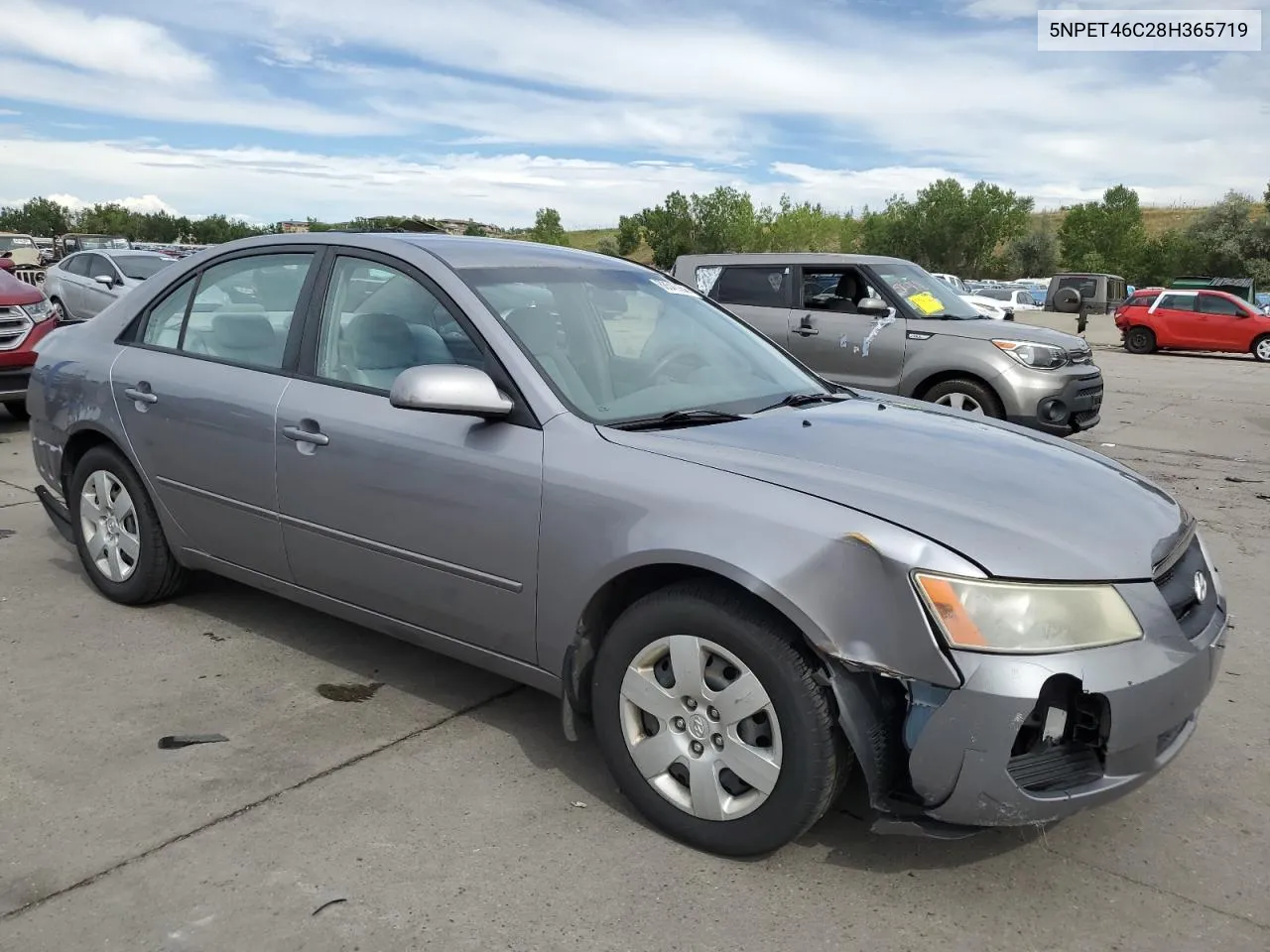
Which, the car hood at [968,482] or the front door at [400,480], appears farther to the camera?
the front door at [400,480]

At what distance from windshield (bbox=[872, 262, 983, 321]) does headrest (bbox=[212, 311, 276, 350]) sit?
6770mm

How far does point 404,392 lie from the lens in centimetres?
303

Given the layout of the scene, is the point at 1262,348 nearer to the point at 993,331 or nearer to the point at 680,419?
the point at 993,331

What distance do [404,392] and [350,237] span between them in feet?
3.81

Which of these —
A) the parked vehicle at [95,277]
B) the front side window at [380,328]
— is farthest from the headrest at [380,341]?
the parked vehicle at [95,277]

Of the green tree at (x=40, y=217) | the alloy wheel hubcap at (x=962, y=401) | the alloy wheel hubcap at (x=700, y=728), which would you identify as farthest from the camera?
the green tree at (x=40, y=217)

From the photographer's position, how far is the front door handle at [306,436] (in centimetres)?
356

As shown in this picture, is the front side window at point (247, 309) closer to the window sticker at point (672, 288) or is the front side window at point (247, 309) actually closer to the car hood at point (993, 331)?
the window sticker at point (672, 288)

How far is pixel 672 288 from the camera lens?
13.9 feet

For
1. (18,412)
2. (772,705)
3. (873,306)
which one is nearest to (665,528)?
(772,705)

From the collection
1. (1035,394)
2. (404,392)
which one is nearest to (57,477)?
(404,392)

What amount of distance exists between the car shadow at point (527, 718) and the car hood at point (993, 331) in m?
6.38

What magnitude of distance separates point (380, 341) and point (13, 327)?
23.8 feet

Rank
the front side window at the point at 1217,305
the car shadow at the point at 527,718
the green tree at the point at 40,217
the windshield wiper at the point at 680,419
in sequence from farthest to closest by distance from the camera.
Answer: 1. the green tree at the point at 40,217
2. the front side window at the point at 1217,305
3. the windshield wiper at the point at 680,419
4. the car shadow at the point at 527,718
